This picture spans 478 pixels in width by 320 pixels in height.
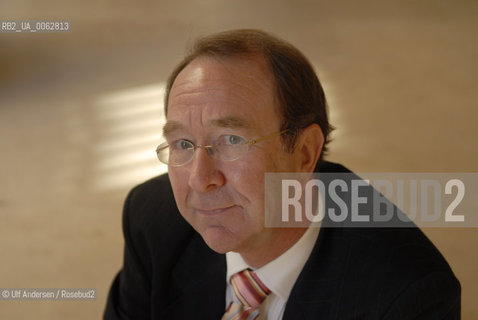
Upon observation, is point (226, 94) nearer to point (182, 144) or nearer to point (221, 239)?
point (182, 144)

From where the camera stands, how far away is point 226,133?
116cm

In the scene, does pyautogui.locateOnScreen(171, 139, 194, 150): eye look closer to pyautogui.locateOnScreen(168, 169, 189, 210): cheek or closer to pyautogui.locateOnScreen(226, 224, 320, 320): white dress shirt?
pyautogui.locateOnScreen(168, 169, 189, 210): cheek

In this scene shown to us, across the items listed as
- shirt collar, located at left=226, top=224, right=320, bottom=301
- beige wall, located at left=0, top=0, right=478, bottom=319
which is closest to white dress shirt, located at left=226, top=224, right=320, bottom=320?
shirt collar, located at left=226, top=224, right=320, bottom=301

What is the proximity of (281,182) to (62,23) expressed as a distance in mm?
4287

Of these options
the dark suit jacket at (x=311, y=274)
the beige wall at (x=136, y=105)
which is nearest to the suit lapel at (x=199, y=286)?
the dark suit jacket at (x=311, y=274)

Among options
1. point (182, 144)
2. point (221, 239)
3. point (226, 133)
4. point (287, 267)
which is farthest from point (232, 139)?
point (287, 267)

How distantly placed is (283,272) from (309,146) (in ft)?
1.10

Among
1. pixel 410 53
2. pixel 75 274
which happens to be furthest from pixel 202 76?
pixel 410 53

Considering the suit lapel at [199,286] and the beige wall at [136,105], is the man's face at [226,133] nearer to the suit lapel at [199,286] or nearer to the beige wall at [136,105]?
the suit lapel at [199,286]

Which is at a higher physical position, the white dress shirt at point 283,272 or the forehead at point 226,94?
the forehead at point 226,94

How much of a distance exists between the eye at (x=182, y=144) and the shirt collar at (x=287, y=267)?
15.3 inches

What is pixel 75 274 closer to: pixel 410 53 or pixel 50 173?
pixel 50 173

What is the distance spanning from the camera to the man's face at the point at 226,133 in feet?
3.79

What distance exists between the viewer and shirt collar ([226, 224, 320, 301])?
1.34 m
